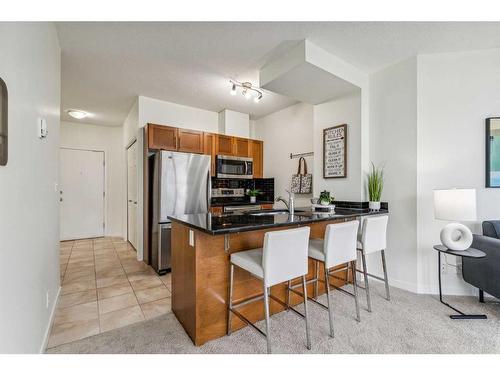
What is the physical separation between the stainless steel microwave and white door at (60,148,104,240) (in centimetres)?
312

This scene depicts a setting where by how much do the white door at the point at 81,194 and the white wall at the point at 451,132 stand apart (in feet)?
19.5

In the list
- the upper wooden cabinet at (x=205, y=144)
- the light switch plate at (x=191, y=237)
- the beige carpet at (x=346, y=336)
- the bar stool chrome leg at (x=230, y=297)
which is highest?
the upper wooden cabinet at (x=205, y=144)

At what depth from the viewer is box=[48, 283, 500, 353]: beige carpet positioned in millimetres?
1693

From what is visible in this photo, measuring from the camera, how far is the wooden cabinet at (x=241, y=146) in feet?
14.3

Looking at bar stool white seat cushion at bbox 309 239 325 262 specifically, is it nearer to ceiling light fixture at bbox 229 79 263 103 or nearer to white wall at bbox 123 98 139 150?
ceiling light fixture at bbox 229 79 263 103

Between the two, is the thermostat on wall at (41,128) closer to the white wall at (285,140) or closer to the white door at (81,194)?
the white wall at (285,140)

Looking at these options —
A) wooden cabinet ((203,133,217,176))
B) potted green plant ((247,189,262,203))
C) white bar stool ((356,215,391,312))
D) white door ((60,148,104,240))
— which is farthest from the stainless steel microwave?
white door ((60,148,104,240))

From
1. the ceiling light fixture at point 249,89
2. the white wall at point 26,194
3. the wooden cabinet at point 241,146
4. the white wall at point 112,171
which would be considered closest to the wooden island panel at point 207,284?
the white wall at point 26,194

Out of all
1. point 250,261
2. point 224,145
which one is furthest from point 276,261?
point 224,145

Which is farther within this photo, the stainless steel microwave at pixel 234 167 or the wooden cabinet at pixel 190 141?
the stainless steel microwave at pixel 234 167

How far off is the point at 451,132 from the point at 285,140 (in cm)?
241

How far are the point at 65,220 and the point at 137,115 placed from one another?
3.04 metres

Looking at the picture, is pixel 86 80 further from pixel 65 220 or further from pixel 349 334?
pixel 349 334
